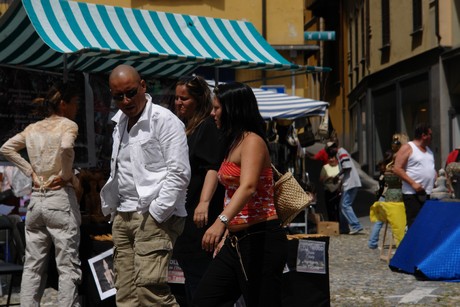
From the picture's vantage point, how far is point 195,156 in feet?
21.9

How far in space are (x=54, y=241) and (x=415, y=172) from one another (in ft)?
18.8

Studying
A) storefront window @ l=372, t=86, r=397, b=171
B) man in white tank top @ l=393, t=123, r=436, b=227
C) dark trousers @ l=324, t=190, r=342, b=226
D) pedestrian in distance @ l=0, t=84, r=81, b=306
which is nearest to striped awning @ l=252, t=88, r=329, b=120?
dark trousers @ l=324, t=190, r=342, b=226

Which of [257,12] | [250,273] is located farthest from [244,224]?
[257,12]

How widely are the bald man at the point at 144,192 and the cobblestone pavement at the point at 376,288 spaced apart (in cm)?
343

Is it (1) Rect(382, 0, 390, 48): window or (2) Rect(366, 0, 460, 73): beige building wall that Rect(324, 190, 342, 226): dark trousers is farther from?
(1) Rect(382, 0, 390, 48): window

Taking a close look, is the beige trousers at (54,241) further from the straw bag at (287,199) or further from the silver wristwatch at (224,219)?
the silver wristwatch at (224,219)

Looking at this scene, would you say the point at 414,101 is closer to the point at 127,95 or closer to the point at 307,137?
the point at 307,137

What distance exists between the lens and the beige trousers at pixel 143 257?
600cm

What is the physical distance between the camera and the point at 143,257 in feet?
19.8

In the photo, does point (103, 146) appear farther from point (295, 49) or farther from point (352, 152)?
point (352, 152)

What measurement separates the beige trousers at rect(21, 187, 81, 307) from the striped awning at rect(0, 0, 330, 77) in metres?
2.19

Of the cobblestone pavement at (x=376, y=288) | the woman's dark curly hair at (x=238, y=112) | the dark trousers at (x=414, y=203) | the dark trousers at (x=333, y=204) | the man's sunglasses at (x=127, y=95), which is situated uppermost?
the man's sunglasses at (x=127, y=95)

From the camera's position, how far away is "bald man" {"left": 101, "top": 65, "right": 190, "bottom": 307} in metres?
6.02

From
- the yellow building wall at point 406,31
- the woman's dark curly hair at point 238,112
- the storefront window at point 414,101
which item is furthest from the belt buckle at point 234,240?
the storefront window at point 414,101
